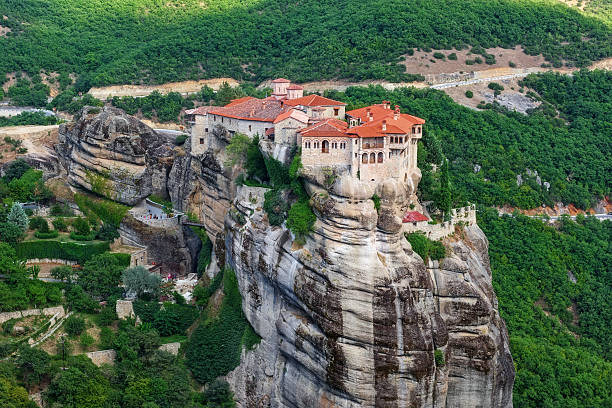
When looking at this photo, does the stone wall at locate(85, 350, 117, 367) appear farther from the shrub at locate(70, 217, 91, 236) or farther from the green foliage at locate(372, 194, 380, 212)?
the green foliage at locate(372, 194, 380, 212)

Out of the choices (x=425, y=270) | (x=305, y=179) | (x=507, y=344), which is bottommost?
(x=507, y=344)

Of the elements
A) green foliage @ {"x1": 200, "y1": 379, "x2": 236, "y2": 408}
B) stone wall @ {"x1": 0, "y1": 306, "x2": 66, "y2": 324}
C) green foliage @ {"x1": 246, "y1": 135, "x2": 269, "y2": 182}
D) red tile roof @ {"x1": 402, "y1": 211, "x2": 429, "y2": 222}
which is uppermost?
green foliage @ {"x1": 246, "y1": 135, "x2": 269, "y2": 182}

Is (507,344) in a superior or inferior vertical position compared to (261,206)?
inferior

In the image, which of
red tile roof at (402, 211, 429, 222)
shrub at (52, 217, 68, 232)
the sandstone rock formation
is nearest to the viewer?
red tile roof at (402, 211, 429, 222)

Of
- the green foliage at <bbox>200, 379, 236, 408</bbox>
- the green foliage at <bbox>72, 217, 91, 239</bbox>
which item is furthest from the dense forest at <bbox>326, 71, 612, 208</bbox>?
the green foliage at <bbox>200, 379, 236, 408</bbox>

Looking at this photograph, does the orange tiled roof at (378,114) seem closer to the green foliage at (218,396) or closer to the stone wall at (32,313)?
the green foliage at (218,396)

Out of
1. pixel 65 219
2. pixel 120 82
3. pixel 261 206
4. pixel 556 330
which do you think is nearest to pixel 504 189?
pixel 556 330

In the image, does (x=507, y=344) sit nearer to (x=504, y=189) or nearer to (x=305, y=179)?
(x=305, y=179)
